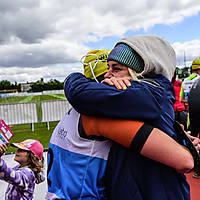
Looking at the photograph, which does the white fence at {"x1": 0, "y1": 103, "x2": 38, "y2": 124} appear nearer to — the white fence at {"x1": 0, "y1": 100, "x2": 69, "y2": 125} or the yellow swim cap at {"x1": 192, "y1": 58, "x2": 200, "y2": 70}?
the white fence at {"x1": 0, "y1": 100, "x2": 69, "y2": 125}

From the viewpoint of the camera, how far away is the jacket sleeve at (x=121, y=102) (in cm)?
96

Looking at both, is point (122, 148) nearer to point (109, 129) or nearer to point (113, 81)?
point (109, 129)

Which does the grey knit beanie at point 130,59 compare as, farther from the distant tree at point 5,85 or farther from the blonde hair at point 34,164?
the distant tree at point 5,85

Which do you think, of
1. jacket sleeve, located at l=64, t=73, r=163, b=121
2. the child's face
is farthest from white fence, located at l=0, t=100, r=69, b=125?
jacket sleeve, located at l=64, t=73, r=163, b=121

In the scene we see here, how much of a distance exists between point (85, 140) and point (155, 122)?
0.35 metres

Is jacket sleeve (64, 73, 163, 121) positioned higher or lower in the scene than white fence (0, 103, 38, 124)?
higher

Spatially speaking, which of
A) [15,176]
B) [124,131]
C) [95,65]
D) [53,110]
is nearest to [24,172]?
[15,176]

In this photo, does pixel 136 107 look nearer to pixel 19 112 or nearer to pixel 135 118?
pixel 135 118

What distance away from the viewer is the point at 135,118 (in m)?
0.97

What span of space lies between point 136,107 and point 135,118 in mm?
52

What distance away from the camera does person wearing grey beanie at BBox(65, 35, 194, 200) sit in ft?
3.19

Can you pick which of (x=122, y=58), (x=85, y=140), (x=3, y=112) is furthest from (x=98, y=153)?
(x=3, y=112)

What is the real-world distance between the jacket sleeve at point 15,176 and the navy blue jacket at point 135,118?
1584mm

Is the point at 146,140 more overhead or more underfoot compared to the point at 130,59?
more underfoot
